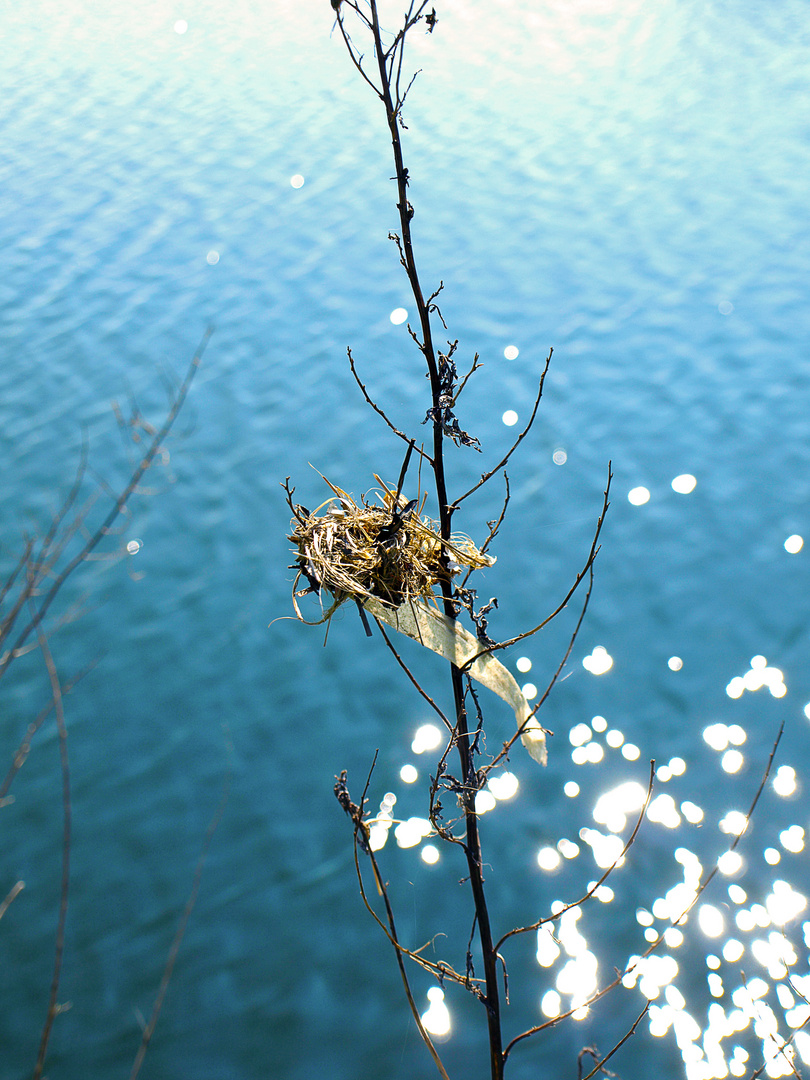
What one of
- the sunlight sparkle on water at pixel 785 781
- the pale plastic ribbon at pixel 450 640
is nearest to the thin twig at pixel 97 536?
the pale plastic ribbon at pixel 450 640

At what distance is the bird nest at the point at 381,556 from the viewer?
2.30 meters

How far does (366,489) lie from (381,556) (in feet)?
15.8

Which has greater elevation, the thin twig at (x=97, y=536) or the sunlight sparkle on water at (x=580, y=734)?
the thin twig at (x=97, y=536)

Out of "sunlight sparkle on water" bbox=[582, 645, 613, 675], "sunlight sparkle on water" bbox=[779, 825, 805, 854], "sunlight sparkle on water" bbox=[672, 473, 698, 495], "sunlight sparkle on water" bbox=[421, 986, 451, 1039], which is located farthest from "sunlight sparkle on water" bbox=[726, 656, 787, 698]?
"sunlight sparkle on water" bbox=[421, 986, 451, 1039]

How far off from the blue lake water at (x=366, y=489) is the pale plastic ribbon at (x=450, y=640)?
283 centimetres

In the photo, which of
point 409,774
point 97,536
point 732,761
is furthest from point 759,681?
point 97,536

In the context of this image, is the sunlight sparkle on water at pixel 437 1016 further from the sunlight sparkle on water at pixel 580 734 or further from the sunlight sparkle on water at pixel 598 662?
the sunlight sparkle on water at pixel 598 662

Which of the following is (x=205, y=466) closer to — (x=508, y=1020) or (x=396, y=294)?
(x=396, y=294)

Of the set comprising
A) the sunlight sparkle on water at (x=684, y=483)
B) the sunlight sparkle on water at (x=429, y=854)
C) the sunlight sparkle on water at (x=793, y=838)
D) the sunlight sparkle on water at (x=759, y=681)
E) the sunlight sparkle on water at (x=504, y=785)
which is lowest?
the sunlight sparkle on water at (x=793, y=838)

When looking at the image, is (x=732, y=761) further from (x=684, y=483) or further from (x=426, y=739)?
(x=684, y=483)

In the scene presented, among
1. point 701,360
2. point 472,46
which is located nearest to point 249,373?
point 701,360

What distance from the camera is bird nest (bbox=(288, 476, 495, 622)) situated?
7.56 feet

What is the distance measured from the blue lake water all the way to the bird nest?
9.96ft

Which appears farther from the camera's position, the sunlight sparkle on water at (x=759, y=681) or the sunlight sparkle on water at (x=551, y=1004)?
the sunlight sparkle on water at (x=759, y=681)
